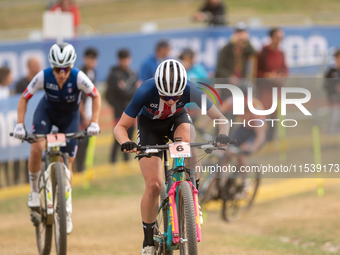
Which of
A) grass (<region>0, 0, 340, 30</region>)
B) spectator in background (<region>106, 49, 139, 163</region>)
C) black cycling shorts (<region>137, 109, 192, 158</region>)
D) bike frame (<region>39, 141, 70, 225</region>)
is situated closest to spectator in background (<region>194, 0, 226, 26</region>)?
spectator in background (<region>106, 49, 139, 163</region>)

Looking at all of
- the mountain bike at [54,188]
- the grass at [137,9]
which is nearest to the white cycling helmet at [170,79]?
the mountain bike at [54,188]

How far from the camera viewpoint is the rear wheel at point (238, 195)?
8.77m

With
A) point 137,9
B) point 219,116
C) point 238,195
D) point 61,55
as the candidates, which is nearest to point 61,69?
point 61,55

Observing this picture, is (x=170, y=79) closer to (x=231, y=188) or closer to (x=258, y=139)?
(x=258, y=139)

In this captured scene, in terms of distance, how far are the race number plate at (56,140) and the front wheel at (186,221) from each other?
1.73 m

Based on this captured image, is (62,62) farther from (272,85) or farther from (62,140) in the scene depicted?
(272,85)

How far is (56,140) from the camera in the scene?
19.2 feet

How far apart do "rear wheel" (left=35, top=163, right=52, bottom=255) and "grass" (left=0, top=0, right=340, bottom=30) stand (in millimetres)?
20377

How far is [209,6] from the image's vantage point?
13.5 meters

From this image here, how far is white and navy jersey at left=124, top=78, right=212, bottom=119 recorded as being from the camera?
16.4ft

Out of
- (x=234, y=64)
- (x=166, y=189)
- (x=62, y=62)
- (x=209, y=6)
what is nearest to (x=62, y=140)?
(x=62, y=62)

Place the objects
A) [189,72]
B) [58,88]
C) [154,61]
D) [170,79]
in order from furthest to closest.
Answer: [154,61], [189,72], [58,88], [170,79]

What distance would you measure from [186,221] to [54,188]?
1963 mm

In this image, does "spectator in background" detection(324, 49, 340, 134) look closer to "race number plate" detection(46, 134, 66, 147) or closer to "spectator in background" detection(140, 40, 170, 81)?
"spectator in background" detection(140, 40, 170, 81)
